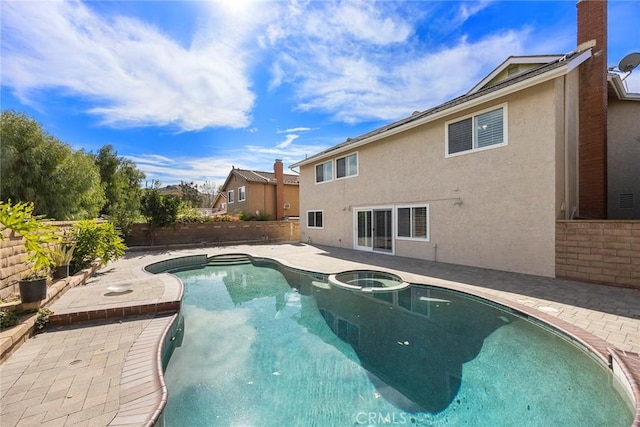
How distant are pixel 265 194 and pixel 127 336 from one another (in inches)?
855

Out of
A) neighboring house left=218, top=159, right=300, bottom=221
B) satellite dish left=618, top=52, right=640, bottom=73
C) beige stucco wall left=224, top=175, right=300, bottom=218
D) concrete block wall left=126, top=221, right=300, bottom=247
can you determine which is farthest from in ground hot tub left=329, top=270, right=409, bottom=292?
beige stucco wall left=224, top=175, right=300, bottom=218

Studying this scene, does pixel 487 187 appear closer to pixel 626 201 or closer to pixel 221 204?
pixel 626 201

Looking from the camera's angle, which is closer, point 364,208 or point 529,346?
point 529,346

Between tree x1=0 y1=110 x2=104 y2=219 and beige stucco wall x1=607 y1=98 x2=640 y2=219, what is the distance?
22.3 metres

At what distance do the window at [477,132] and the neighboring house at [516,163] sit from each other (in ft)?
0.12

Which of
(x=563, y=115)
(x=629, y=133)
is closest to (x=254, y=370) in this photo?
(x=563, y=115)

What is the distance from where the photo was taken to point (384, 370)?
14.2 feet

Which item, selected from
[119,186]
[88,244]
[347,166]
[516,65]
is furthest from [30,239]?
[119,186]

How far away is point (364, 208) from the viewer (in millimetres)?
14930

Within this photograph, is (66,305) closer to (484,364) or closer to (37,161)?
(484,364)

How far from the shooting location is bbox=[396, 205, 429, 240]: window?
463 inches

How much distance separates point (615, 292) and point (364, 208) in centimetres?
973

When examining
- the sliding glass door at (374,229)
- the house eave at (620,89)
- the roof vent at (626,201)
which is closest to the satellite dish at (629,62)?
the house eave at (620,89)

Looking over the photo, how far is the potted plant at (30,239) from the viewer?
4162 millimetres
